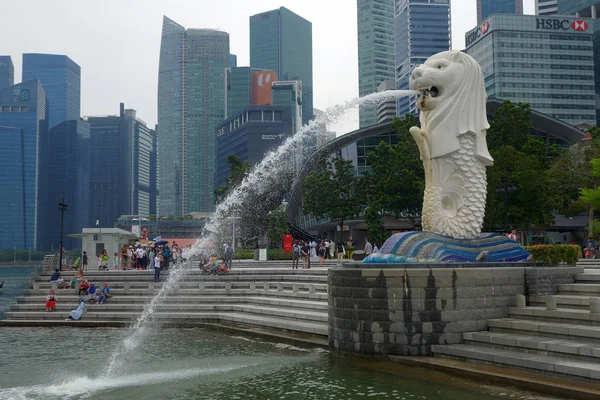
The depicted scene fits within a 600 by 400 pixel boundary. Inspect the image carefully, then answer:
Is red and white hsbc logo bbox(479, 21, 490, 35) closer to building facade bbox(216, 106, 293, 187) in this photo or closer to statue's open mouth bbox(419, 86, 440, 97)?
building facade bbox(216, 106, 293, 187)

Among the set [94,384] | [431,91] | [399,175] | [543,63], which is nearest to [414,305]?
[431,91]

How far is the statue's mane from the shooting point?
16.2 m

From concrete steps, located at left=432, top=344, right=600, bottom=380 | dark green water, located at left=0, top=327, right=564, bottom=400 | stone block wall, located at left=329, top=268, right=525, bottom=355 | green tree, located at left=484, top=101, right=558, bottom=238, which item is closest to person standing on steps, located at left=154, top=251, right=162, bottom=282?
dark green water, located at left=0, top=327, right=564, bottom=400

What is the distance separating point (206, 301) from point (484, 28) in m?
99.3

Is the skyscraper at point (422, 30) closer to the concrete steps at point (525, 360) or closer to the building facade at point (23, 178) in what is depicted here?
the building facade at point (23, 178)

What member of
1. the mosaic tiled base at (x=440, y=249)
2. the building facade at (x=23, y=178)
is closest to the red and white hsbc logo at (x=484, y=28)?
the mosaic tiled base at (x=440, y=249)

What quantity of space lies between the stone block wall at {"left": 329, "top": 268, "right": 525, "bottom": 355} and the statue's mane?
3982 millimetres

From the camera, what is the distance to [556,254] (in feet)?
49.0

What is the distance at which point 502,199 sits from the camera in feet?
114

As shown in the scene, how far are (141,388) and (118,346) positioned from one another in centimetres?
508

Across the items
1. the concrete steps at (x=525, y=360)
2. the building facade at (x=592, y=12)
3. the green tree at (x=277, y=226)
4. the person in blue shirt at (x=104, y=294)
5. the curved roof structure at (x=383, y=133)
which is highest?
the building facade at (x=592, y=12)

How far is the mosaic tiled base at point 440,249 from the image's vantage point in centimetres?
1437

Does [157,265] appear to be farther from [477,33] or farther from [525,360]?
[477,33]

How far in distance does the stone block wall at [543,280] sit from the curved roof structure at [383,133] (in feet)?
131
